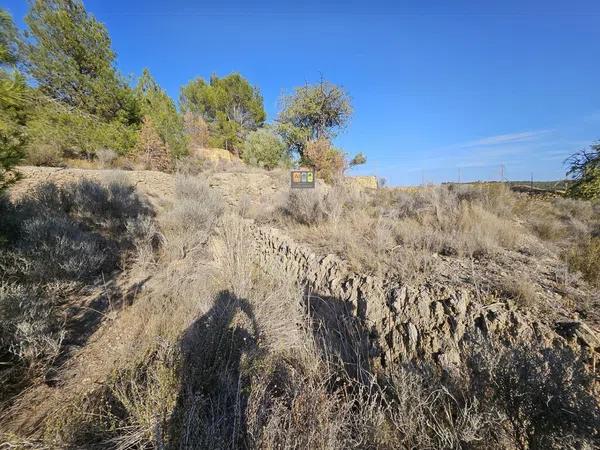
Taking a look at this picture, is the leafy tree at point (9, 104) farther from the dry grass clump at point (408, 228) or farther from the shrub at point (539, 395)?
the shrub at point (539, 395)

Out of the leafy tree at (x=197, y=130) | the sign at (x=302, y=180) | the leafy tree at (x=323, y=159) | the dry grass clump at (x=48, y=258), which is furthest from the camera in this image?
the leafy tree at (x=197, y=130)

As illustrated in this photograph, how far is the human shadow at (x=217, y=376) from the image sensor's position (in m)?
1.41

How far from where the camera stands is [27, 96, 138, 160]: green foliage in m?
7.70

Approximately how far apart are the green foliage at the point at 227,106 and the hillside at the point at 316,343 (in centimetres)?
2018

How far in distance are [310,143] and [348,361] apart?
15667 mm

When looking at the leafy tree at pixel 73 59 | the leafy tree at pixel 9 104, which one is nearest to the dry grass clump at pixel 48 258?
the leafy tree at pixel 9 104

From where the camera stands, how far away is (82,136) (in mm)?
8781

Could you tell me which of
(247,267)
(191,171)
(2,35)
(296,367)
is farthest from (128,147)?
(296,367)

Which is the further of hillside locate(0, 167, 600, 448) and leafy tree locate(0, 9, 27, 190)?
leafy tree locate(0, 9, 27, 190)

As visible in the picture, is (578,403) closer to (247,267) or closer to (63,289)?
(247,267)

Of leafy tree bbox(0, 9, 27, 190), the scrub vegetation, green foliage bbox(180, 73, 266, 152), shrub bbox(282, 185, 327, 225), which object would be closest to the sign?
shrub bbox(282, 185, 327, 225)

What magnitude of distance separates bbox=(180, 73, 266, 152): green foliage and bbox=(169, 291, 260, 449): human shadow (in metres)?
22.2

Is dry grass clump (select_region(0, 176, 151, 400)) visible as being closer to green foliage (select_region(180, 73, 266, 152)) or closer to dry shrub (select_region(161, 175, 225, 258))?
dry shrub (select_region(161, 175, 225, 258))

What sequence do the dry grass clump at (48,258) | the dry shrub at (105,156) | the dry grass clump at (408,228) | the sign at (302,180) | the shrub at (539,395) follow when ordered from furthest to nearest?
the dry shrub at (105,156) < the sign at (302,180) < the dry grass clump at (408,228) < the dry grass clump at (48,258) < the shrub at (539,395)
